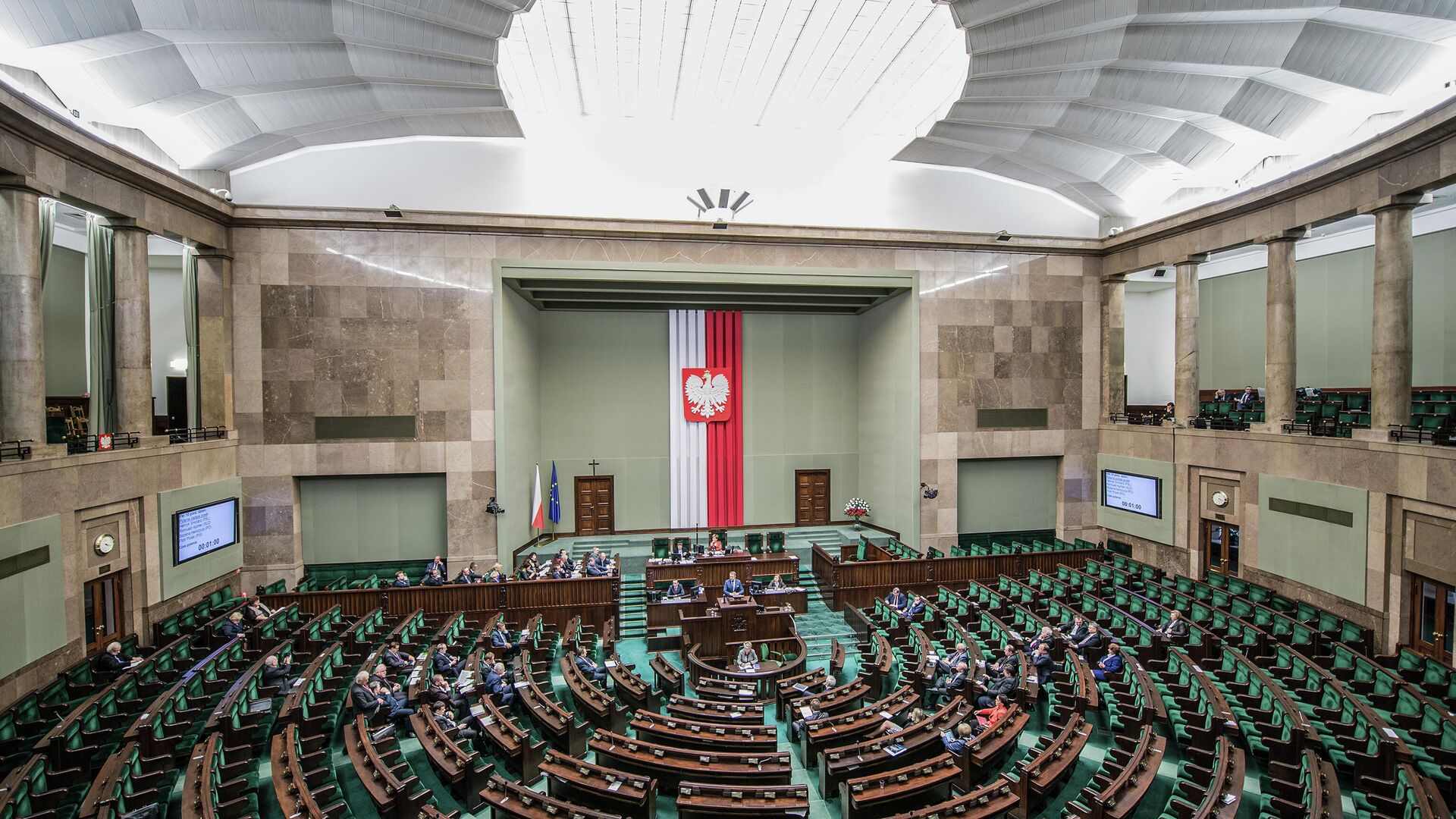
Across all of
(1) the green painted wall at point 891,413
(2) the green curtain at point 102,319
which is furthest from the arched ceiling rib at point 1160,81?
(2) the green curtain at point 102,319

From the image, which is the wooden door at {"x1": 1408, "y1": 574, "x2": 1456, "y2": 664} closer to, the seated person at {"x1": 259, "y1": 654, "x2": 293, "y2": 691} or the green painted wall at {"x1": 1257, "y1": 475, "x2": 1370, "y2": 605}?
the green painted wall at {"x1": 1257, "y1": 475, "x2": 1370, "y2": 605}

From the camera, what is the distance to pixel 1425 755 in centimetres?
745

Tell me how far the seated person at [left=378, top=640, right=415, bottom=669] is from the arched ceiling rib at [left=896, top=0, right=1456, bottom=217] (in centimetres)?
1359

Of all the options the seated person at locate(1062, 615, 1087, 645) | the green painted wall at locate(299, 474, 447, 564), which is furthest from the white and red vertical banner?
the seated person at locate(1062, 615, 1087, 645)

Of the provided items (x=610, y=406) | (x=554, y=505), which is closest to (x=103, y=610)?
(x=554, y=505)

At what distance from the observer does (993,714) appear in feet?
27.2

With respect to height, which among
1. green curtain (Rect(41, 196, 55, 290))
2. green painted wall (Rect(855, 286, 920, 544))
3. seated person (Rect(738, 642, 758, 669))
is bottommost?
seated person (Rect(738, 642, 758, 669))

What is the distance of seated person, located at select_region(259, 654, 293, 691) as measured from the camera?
9359mm

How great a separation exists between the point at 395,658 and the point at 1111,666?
10.6 m

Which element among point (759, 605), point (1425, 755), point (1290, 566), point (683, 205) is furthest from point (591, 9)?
point (1290, 566)

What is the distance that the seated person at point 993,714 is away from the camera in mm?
8102

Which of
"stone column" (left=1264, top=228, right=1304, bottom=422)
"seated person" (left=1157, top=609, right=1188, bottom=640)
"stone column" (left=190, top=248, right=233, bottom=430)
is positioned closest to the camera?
"seated person" (left=1157, top=609, right=1188, bottom=640)

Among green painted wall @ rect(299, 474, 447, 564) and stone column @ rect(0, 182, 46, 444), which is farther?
green painted wall @ rect(299, 474, 447, 564)

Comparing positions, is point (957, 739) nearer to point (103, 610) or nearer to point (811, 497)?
point (811, 497)
